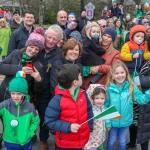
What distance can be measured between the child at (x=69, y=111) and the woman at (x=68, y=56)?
55cm

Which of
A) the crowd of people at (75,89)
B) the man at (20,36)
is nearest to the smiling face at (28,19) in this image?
the man at (20,36)

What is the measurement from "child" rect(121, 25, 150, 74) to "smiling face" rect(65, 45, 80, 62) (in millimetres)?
778

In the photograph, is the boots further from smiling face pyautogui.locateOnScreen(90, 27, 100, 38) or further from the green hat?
smiling face pyautogui.locateOnScreen(90, 27, 100, 38)

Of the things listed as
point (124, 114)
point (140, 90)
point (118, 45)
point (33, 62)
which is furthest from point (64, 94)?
point (118, 45)

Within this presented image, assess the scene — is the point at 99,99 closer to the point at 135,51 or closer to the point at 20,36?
the point at 135,51

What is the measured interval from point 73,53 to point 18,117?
101cm

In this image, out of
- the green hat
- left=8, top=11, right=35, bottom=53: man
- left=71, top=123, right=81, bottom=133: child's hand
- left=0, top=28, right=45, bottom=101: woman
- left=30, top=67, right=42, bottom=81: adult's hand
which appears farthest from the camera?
left=8, top=11, right=35, bottom=53: man

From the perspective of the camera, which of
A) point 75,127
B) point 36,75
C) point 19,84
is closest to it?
point 75,127

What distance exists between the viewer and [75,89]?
10.6 feet

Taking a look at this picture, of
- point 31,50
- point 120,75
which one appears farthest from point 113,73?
point 31,50

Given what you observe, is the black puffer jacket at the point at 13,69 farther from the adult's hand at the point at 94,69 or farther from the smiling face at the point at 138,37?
the smiling face at the point at 138,37

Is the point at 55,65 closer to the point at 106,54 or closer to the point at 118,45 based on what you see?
the point at 106,54

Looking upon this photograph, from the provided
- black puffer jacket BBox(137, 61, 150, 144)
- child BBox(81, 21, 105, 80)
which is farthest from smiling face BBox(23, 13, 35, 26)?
black puffer jacket BBox(137, 61, 150, 144)

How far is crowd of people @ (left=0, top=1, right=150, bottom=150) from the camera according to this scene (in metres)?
3.18
